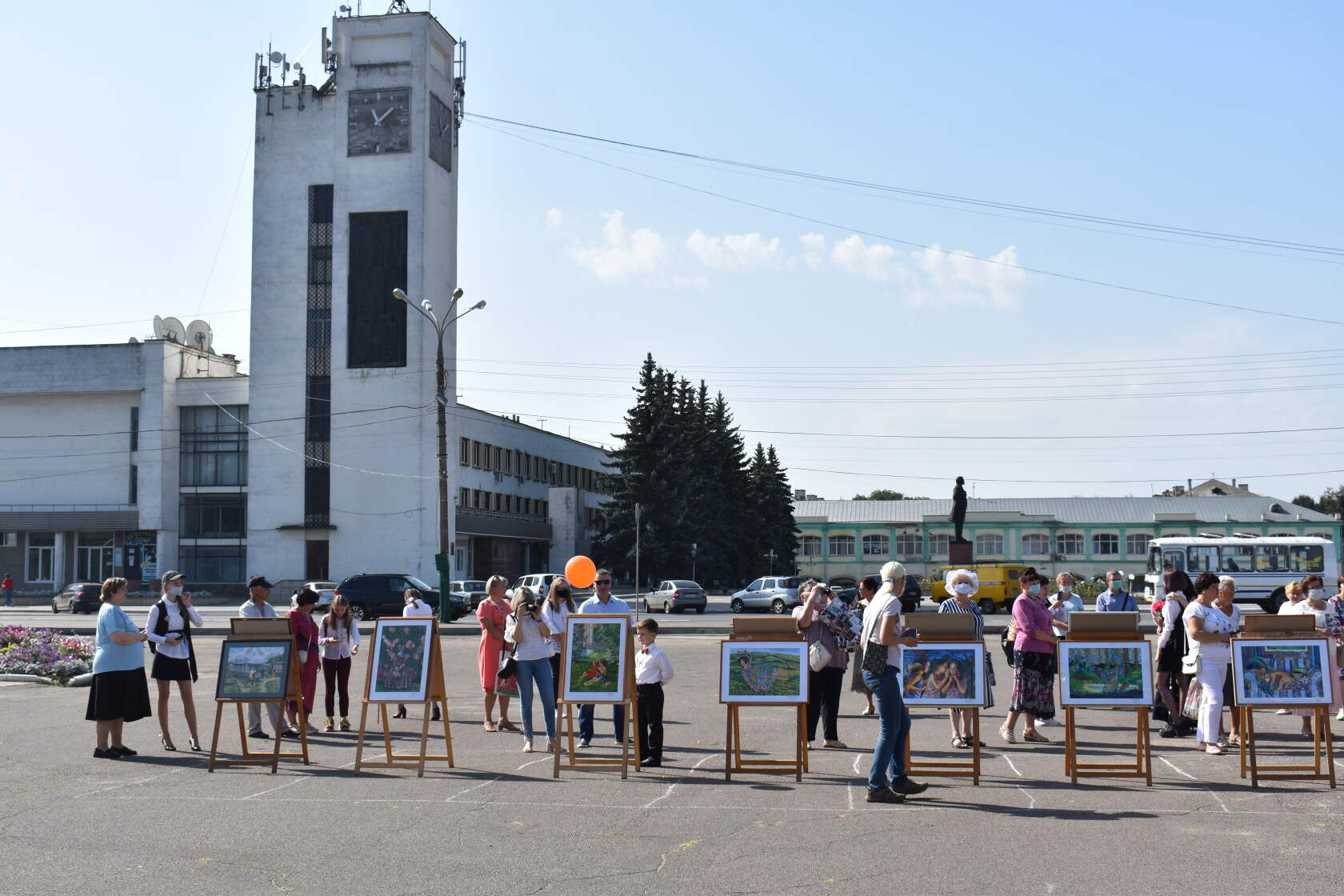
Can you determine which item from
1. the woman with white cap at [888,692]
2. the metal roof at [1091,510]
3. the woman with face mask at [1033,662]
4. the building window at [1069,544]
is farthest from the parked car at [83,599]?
the building window at [1069,544]

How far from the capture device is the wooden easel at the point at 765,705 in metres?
11.3

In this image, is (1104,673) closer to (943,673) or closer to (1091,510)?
(943,673)

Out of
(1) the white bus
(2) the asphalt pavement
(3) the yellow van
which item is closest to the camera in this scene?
(2) the asphalt pavement

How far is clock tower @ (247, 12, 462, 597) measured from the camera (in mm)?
63625

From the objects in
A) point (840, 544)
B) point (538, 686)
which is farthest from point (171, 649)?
point (840, 544)

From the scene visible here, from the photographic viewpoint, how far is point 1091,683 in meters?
11.2

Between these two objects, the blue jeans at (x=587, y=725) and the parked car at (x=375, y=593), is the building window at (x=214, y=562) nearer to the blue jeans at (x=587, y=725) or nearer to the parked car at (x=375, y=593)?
the parked car at (x=375, y=593)

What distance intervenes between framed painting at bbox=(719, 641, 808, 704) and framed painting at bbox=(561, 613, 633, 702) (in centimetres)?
92

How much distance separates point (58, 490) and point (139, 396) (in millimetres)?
6599

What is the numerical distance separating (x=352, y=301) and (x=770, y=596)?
26441mm

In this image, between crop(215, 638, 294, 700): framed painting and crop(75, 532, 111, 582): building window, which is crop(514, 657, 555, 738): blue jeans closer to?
crop(215, 638, 294, 700): framed painting

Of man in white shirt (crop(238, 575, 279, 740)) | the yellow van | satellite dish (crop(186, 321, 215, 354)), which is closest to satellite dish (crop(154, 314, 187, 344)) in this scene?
satellite dish (crop(186, 321, 215, 354))

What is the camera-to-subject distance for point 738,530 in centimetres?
7644

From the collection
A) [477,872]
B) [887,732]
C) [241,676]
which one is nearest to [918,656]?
[887,732]
